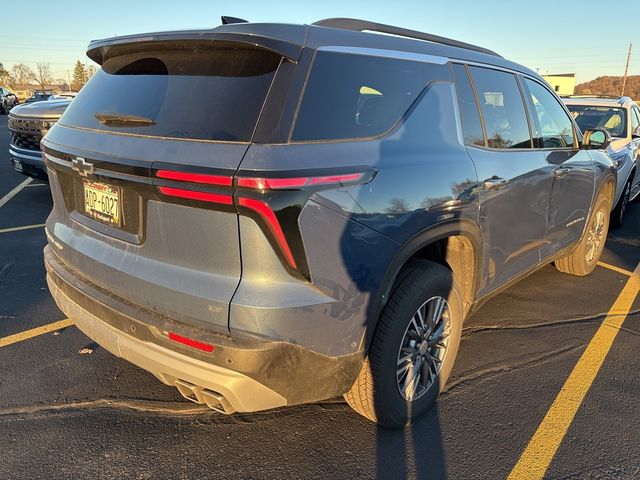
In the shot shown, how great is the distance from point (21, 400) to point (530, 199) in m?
3.34

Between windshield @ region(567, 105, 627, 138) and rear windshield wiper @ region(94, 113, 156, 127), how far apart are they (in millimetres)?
6759

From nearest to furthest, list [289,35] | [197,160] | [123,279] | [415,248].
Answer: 1. [197,160]
2. [289,35]
3. [123,279]
4. [415,248]

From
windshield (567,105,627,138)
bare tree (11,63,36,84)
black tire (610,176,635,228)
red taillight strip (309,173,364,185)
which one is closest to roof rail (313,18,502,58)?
red taillight strip (309,173,364,185)

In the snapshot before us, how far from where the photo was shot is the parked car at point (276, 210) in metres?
1.95

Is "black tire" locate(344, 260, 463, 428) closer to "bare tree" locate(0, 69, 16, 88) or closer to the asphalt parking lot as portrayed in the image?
the asphalt parking lot

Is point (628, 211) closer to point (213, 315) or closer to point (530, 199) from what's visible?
point (530, 199)

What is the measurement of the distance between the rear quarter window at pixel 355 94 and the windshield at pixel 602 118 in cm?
576

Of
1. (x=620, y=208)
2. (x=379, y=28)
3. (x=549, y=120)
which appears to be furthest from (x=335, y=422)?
(x=620, y=208)

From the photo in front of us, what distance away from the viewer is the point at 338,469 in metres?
2.42

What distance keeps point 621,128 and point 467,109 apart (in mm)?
5520

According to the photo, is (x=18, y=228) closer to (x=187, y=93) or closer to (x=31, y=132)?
(x=31, y=132)

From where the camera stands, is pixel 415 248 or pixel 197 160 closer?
pixel 197 160

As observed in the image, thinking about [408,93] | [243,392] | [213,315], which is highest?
[408,93]

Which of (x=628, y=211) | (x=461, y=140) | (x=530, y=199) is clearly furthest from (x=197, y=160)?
(x=628, y=211)
